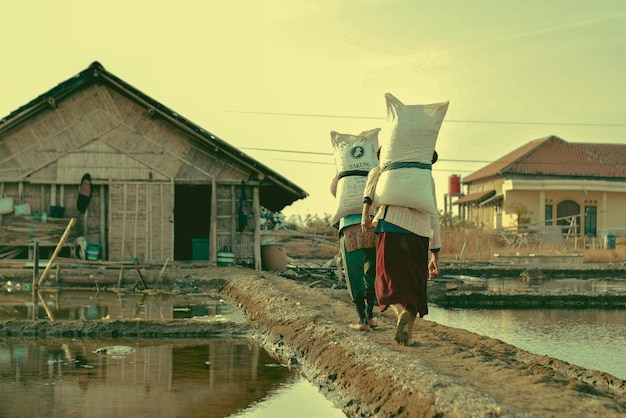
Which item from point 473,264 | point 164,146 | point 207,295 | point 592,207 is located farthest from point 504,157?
point 207,295

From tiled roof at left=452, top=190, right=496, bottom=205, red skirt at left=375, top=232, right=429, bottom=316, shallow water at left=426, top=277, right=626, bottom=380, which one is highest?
tiled roof at left=452, top=190, right=496, bottom=205

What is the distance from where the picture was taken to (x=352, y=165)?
863 cm

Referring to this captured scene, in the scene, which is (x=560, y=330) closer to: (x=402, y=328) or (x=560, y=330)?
(x=560, y=330)

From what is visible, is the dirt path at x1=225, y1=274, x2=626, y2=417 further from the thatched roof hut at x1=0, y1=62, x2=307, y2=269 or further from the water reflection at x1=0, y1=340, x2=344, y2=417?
the thatched roof hut at x1=0, y1=62, x2=307, y2=269

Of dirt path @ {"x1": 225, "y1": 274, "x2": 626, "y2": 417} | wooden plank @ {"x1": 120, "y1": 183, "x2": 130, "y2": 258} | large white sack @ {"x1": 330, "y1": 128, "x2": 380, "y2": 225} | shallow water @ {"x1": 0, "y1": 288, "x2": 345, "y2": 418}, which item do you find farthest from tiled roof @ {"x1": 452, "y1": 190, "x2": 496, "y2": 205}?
shallow water @ {"x1": 0, "y1": 288, "x2": 345, "y2": 418}

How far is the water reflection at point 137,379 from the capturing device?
5844 mm

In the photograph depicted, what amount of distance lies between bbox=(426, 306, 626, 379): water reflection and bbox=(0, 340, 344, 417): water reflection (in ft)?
11.3

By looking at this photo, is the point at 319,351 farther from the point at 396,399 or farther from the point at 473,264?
the point at 473,264

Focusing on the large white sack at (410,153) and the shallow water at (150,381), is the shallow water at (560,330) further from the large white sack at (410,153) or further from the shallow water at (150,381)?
the shallow water at (150,381)

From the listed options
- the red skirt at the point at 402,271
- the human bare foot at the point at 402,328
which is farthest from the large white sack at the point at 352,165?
the human bare foot at the point at 402,328

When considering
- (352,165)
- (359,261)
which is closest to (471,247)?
(352,165)

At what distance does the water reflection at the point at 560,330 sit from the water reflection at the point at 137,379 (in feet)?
11.3

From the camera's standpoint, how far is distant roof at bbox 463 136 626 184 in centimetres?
4519

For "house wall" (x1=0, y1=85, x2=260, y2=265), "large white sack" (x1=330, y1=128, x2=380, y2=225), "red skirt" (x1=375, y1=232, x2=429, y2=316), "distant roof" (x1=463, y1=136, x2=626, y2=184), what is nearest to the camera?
"red skirt" (x1=375, y1=232, x2=429, y2=316)
